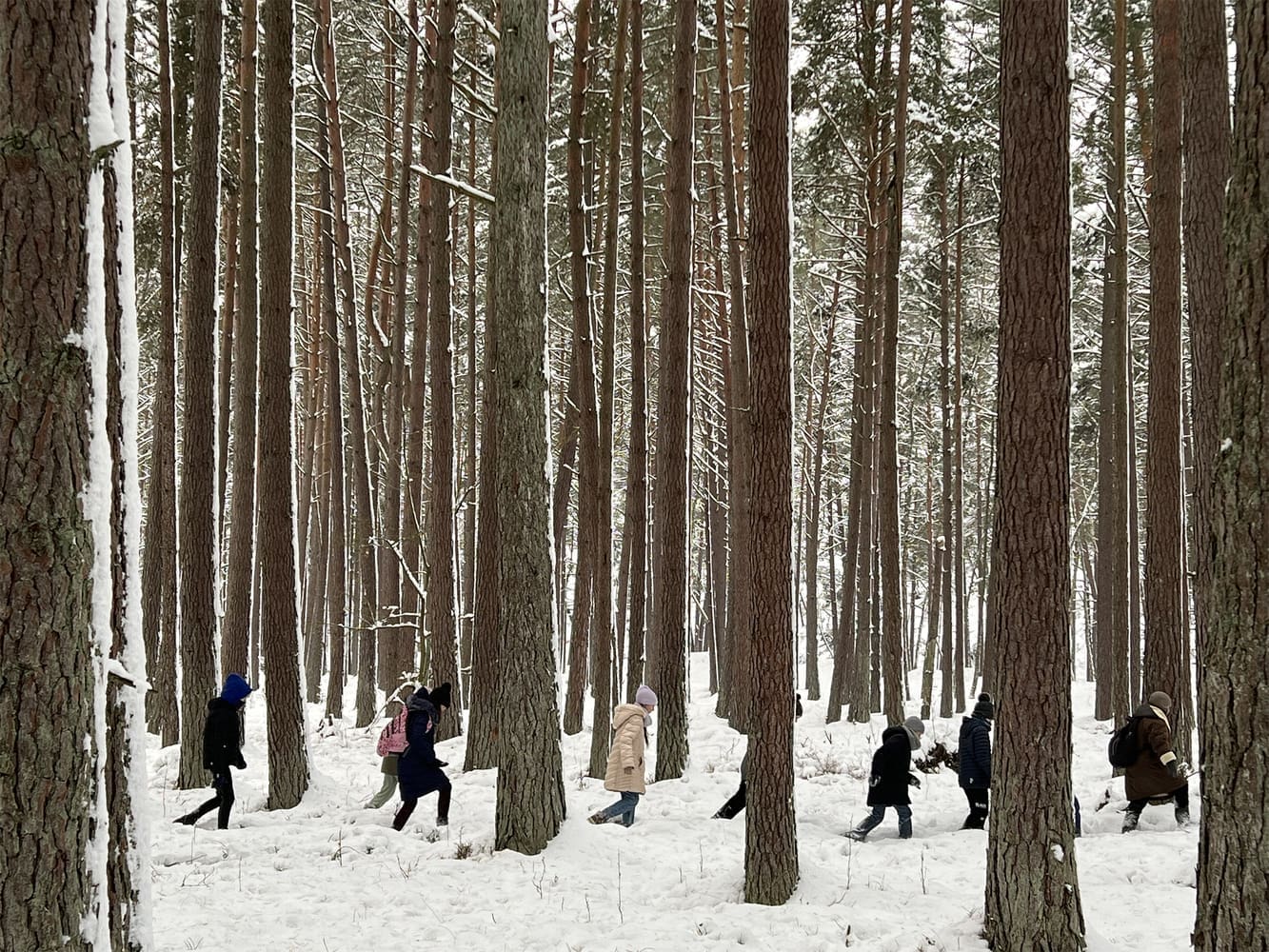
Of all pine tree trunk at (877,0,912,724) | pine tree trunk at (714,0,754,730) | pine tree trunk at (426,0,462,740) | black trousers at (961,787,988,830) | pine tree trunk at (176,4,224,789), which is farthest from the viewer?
pine tree trunk at (877,0,912,724)

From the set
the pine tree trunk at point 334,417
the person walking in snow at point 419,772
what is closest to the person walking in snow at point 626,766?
the person walking in snow at point 419,772

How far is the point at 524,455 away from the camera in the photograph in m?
8.26

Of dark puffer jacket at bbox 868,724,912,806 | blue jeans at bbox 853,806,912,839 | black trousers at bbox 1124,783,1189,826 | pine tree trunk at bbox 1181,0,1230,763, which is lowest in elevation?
blue jeans at bbox 853,806,912,839

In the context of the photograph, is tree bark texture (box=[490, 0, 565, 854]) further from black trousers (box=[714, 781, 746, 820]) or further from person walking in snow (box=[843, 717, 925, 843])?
person walking in snow (box=[843, 717, 925, 843])

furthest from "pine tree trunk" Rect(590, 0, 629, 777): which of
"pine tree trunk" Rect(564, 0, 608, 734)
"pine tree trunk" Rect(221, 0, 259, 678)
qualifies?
"pine tree trunk" Rect(221, 0, 259, 678)

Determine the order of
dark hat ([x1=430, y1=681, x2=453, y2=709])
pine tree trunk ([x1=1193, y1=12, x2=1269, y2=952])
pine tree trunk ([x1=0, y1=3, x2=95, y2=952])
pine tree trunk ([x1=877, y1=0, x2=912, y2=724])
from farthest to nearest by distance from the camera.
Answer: pine tree trunk ([x1=877, y1=0, x2=912, y2=724])
dark hat ([x1=430, y1=681, x2=453, y2=709])
pine tree trunk ([x1=0, y1=3, x2=95, y2=952])
pine tree trunk ([x1=1193, y1=12, x2=1269, y2=952])

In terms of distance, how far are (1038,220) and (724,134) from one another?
9.68 metres

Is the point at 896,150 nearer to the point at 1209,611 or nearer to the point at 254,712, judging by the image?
the point at 1209,611

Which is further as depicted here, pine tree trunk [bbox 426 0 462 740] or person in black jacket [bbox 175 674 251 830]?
pine tree trunk [bbox 426 0 462 740]

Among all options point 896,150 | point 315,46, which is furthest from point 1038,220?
point 315,46

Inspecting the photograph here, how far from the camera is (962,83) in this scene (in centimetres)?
1981

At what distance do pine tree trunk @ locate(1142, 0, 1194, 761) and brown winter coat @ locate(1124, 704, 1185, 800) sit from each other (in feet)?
7.76

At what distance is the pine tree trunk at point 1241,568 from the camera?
327cm

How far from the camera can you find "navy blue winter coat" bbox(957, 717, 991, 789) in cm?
968
